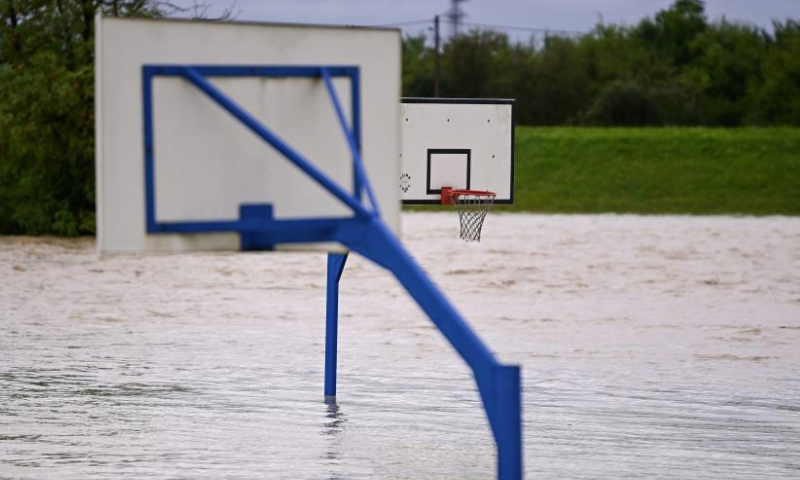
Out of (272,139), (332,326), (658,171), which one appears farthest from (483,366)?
(658,171)

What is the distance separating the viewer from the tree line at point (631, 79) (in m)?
59.6

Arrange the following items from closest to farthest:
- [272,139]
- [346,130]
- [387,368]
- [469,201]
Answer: [272,139], [346,130], [387,368], [469,201]

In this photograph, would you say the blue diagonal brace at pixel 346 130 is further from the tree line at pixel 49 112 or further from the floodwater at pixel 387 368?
Answer: the tree line at pixel 49 112

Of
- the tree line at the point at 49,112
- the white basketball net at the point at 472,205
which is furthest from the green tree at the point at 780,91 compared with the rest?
the white basketball net at the point at 472,205

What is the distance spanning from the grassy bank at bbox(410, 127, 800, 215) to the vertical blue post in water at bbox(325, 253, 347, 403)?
25.1 m

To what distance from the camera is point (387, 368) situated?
38.8ft

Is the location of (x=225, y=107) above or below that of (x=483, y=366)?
above

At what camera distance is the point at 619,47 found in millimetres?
69688

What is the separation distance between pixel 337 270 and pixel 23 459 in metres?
2.62

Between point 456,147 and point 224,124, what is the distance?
5082 millimetres

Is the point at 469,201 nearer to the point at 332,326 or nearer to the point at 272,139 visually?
the point at 332,326

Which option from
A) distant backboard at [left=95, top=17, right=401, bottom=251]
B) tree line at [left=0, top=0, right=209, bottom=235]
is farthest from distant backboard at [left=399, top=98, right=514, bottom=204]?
tree line at [left=0, top=0, right=209, bottom=235]

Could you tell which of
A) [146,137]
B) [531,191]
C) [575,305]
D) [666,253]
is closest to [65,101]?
[666,253]

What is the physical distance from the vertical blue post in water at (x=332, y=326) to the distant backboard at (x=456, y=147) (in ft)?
5.13
